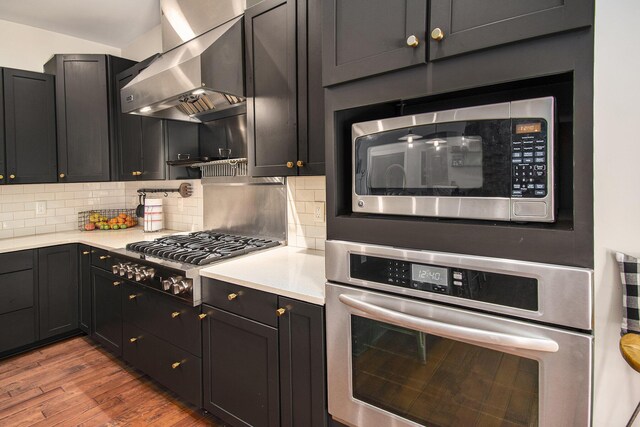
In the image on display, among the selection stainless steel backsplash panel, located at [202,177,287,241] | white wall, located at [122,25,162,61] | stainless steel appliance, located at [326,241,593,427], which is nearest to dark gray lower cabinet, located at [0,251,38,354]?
stainless steel backsplash panel, located at [202,177,287,241]

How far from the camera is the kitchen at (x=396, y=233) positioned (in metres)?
0.83

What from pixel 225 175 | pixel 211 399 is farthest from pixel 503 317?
pixel 225 175

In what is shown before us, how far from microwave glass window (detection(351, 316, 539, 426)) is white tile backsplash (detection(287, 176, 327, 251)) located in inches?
39.5

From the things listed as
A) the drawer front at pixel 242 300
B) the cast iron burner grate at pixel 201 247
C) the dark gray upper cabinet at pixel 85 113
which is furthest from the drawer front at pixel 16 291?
the drawer front at pixel 242 300

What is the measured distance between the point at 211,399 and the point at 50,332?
6.66 ft

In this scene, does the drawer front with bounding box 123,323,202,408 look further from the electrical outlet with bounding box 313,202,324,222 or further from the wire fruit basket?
the wire fruit basket

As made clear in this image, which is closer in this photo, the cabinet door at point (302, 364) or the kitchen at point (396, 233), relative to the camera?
the kitchen at point (396, 233)

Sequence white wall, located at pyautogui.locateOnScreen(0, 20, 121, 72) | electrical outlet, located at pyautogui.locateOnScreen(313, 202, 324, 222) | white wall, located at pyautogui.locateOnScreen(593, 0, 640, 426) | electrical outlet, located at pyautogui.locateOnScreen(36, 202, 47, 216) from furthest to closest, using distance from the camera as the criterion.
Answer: electrical outlet, located at pyautogui.locateOnScreen(36, 202, 47, 216) → white wall, located at pyautogui.locateOnScreen(0, 20, 121, 72) → electrical outlet, located at pyautogui.locateOnScreen(313, 202, 324, 222) → white wall, located at pyautogui.locateOnScreen(593, 0, 640, 426)

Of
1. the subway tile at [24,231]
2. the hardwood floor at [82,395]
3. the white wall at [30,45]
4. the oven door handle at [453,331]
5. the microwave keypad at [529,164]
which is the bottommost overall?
the hardwood floor at [82,395]

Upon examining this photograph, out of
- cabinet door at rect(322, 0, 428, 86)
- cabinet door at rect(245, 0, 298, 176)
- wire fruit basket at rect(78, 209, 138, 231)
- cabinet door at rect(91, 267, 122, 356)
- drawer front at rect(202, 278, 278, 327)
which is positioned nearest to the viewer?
cabinet door at rect(322, 0, 428, 86)

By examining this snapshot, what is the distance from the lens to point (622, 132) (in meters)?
0.79

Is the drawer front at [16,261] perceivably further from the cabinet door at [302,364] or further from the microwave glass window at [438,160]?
the microwave glass window at [438,160]

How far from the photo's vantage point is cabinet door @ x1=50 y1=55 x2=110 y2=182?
2.99 m

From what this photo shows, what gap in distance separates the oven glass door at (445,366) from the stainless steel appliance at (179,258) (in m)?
0.89
